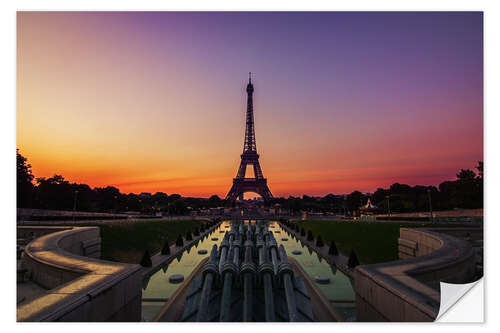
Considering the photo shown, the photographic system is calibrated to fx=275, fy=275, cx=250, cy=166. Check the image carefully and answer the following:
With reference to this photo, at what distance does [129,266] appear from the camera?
647 cm

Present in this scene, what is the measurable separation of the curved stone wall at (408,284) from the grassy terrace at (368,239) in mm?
8094

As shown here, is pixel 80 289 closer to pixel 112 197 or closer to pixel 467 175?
pixel 467 175

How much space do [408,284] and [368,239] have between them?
17.1 m

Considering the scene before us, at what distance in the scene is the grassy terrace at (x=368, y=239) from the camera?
54.8 ft

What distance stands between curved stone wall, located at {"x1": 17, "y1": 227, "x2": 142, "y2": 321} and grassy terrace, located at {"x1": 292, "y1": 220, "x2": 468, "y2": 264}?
45.2 ft

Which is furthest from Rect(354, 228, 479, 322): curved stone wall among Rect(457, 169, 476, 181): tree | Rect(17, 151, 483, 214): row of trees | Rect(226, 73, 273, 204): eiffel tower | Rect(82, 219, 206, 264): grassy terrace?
Rect(226, 73, 273, 204): eiffel tower

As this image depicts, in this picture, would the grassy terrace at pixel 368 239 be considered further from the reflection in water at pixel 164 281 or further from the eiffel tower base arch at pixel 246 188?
the eiffel tower base arch at pixel 246 188

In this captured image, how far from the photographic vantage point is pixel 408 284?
220 inches

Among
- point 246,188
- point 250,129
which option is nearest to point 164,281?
point 246,188

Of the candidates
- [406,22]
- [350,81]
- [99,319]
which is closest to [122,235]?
[99,319]

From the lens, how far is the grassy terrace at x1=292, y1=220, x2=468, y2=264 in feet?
54.8

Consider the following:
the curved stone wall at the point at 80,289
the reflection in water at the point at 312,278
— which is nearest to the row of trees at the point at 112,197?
the curved stone wall at the point at 80,289

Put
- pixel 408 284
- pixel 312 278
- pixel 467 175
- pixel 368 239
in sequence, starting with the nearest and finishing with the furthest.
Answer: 1. pixel 408 284
2. pixel 312 278
3. pixel 368 239
4. pixel 467 175

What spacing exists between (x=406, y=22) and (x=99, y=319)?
1024 centimetres
